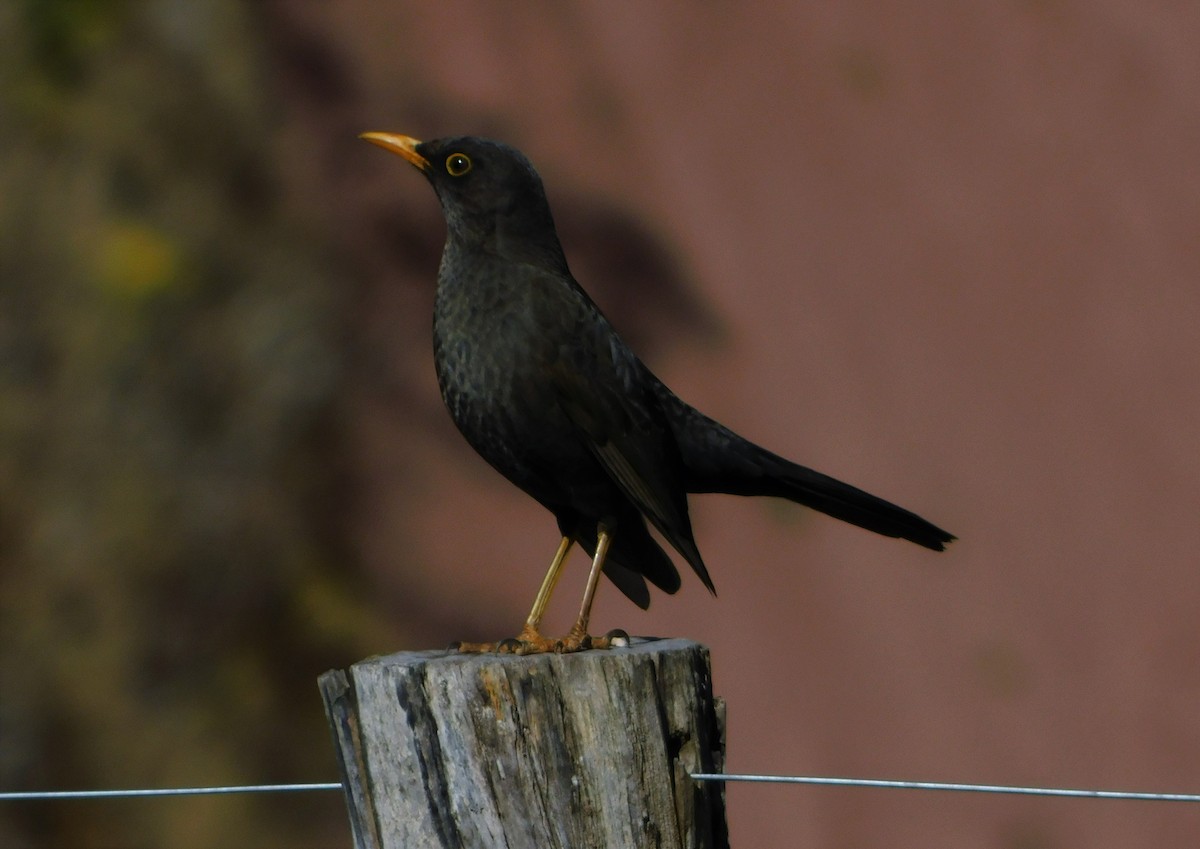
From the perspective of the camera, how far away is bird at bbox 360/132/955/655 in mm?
3350

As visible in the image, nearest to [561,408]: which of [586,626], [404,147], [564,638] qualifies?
[586,626]

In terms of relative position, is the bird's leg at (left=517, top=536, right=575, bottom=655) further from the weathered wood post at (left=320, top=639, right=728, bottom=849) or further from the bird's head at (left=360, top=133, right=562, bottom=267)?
the bird's head at (left=360, top=133, right=562, bottom=267)

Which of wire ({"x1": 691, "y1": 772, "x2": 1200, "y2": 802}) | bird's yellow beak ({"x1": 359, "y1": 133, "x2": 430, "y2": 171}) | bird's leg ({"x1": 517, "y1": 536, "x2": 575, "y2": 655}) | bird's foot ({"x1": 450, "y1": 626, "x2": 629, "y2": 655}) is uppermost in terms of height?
bird's yellow beak ({"x1": 359, "y1": 133, "x2": 430, "y2": 171})

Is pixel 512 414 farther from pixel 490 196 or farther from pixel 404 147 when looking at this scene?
pixel 404 147

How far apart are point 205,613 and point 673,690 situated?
6594 mm

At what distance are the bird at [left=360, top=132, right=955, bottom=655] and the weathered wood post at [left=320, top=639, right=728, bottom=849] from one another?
0.50 metres

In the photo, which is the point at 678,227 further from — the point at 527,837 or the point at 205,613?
the point at 527,837

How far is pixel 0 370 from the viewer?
28.8ft

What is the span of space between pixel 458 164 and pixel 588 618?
3.99 feet

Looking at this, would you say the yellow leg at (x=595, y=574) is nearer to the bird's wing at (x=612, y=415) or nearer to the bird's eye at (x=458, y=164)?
the bird's wing at (x=612, y=415)

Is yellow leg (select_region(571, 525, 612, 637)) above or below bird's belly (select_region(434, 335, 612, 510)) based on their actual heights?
below

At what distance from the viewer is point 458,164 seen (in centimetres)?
373

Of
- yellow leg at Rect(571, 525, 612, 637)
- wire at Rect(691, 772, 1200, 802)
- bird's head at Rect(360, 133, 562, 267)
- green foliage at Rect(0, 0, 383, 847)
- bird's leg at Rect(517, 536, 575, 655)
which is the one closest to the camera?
wire at Rect(691, 772, 1200, 802)

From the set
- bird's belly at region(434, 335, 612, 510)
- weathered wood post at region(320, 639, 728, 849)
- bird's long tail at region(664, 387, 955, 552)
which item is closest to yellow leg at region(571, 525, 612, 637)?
bird's belly at region(434, 335, 612, 510)
